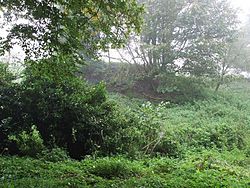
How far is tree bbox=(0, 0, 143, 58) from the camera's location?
6.89m

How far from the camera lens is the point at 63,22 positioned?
270 inches

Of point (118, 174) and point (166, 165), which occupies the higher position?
point (118, 174)

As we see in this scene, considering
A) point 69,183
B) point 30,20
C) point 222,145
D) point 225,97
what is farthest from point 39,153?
point 225,97

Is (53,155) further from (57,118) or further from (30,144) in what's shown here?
(57,118)

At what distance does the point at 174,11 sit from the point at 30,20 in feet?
50.8

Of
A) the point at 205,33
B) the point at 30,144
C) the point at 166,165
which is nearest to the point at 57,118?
the point at 30,144

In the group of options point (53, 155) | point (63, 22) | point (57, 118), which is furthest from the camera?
point (57, 118)

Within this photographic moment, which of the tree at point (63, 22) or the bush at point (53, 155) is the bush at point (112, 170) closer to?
the bush at point (53, 155)

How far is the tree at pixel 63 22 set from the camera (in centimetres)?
689

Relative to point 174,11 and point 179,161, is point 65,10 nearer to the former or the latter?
point 179,161

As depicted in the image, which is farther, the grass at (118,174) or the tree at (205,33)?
the tree at (205,33)

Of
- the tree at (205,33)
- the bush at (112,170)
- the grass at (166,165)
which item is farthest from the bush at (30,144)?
the tree at (205,33)

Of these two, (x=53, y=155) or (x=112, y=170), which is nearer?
(x=112, y=170)

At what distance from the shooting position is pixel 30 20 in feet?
24.1
